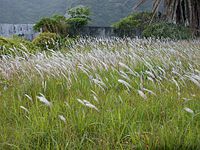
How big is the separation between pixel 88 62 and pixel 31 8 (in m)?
18.5

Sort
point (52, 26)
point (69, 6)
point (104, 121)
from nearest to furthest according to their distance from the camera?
point (104, 121) < point (52, 26) < point (69, 6)

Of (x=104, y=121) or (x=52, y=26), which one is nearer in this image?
(x=104, y=121)

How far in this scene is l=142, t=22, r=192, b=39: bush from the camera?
10.8 metres

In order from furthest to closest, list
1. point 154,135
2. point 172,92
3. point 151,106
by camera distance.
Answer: point 172,92
point 151,106
point 154,135

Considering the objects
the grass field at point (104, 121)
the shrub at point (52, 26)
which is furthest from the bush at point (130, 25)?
the grass field at point (104, 121)

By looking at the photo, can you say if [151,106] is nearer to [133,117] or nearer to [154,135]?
[133,117]

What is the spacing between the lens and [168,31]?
37.8ft

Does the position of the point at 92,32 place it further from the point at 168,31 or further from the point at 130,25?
the point at 168,31

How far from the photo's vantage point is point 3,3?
1995cm

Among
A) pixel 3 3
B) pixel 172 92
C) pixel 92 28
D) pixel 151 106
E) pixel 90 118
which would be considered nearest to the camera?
pixel 90 118

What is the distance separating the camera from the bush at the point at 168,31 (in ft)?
35.3

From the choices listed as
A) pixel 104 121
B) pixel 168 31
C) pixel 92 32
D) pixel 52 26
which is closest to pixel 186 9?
pixel 168 31

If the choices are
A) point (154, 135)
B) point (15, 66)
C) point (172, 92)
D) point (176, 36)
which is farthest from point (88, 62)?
point (176, 36)

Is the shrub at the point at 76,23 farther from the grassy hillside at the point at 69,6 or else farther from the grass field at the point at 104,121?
the grass field at the point at 104,121
